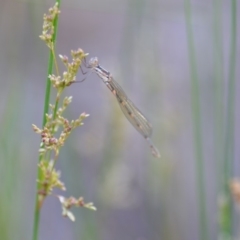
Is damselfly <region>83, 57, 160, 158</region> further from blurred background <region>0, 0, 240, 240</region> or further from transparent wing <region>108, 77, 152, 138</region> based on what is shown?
blurred background <region>0, 0, 240, 240</region>

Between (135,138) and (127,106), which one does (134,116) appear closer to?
(127,106)

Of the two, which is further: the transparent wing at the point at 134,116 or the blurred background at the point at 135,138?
the blurred background at the point at 135,138

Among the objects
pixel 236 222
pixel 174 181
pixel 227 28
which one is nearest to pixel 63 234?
pixel 174 181

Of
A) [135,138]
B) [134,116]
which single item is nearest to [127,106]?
[134,116]

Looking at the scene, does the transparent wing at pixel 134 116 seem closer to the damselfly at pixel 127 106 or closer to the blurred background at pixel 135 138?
the damselfly at pixel 127 106

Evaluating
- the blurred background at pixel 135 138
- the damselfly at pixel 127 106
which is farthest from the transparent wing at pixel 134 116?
the blurred background at pixel 135 138
